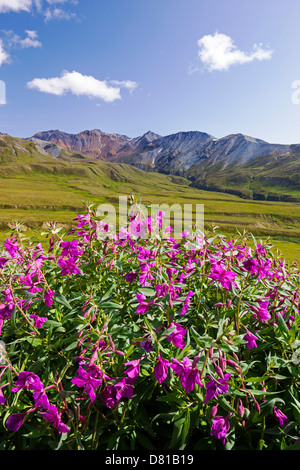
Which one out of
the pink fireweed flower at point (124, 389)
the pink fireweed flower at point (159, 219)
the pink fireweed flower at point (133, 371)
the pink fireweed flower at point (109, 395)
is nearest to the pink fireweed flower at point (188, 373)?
the pink fireweed flower at point (133, 371)

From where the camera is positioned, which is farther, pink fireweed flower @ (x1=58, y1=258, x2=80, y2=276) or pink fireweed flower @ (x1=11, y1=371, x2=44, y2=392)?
pink fireweed flower @ (x1=58, y1=258, x2=80, y2=276)

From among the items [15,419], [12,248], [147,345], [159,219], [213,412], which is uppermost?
[159,219]

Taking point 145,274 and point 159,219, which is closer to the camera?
point 145,274

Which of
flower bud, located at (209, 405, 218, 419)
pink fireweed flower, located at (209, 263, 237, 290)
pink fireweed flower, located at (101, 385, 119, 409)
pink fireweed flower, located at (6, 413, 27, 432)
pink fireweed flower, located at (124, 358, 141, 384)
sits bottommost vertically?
pink fireweed flower, located at (6, 413, 27, 432)

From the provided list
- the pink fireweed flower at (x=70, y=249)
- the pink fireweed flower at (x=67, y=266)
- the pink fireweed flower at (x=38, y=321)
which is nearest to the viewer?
the pink fireweed flower at (x=38, y=321)

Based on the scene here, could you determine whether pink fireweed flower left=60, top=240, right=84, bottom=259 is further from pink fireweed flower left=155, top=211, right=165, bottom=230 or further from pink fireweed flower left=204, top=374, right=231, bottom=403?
pink fireweed flower left=204, top=374, right=231, bottom=403

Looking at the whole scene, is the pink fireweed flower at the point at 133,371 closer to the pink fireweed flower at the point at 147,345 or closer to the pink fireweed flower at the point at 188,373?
the pink fireweed flower at the point at 147,345

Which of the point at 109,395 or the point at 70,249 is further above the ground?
the point at 70,249

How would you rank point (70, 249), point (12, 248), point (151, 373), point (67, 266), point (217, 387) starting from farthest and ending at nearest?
point (12, 248)
point (70, 249)
point (67, 266)
point (151, 373)
point (217, 387)

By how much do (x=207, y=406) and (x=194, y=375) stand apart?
66 cm

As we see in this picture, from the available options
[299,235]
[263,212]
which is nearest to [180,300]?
[299,235]

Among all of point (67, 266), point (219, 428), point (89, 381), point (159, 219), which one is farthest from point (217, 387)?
point (159, 219)

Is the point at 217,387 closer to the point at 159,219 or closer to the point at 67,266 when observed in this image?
the point at 67,266

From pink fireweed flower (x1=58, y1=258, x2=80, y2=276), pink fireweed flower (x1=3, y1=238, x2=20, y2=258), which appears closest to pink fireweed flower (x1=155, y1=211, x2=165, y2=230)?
pink fireweed flower (x1=58, y1=258, x2=80, y2=276)
